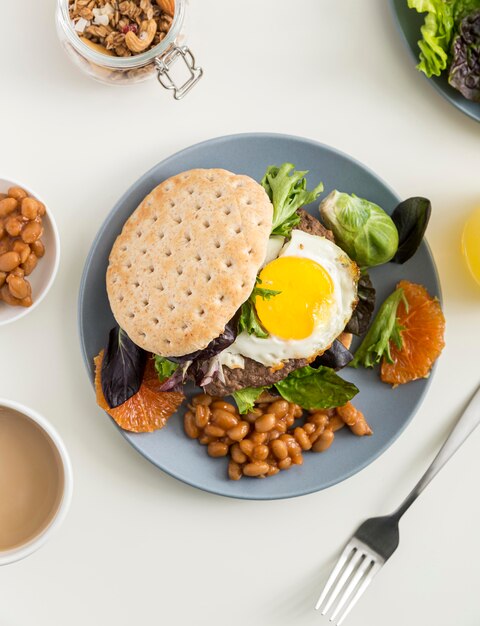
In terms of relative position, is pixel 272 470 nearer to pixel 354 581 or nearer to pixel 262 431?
pixel 262 431

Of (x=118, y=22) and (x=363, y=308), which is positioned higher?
(x=118, y=22)

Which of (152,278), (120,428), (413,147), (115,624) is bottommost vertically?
(115,624)

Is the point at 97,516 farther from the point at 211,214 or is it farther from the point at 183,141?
the point at 183,141

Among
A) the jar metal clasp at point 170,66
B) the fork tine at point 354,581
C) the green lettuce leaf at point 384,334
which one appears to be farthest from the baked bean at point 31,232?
the fork tine at point 354,581

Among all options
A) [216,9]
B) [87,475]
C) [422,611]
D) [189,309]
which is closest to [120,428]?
[87,475]

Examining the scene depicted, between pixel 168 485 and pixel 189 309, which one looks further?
pixel 168 485

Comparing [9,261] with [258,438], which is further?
[258,438]

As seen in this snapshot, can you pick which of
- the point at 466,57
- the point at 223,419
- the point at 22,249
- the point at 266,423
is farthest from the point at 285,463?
the point at 466,57
